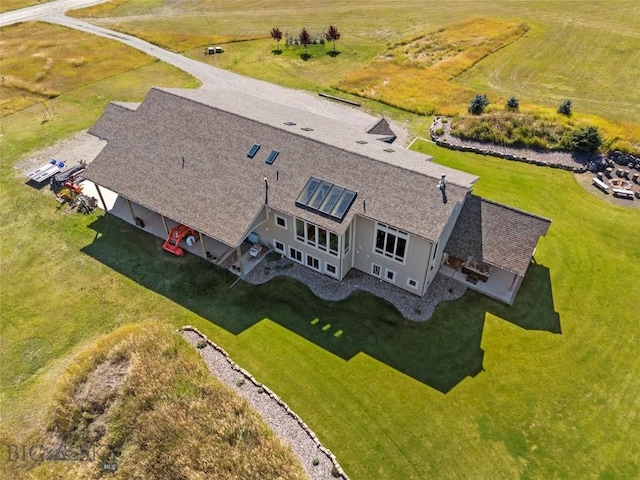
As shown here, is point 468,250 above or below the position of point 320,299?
above

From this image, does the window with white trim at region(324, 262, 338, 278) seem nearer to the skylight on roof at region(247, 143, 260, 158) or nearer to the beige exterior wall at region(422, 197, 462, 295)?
the beige exterior wall at region(422, 197, 462, 295)

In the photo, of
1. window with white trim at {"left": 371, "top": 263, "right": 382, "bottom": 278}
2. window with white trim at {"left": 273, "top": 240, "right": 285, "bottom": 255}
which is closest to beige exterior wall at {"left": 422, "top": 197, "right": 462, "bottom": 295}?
window with white trim at {"left": 371, "top": 263, "right": 382, "bottom": 278}

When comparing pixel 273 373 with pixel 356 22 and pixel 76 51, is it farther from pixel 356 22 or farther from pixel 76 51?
pixel 356 22

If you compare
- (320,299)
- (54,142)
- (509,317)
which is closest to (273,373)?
(320,299)

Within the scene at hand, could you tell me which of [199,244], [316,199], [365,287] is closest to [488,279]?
[365,287]

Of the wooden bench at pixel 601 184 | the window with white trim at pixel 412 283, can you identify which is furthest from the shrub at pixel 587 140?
the window with white trim at pixel 412 283

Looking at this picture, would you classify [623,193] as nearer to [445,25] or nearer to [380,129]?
[380,129]
